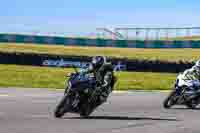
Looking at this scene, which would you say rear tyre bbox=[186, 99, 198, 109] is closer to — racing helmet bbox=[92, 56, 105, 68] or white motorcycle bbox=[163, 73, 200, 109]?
white motorcycle bbox=[163, 73, 200, 109]

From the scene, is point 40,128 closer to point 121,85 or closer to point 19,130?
point 19,130

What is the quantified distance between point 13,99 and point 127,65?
1661 centimetres

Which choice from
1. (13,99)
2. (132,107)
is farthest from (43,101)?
(132,107)

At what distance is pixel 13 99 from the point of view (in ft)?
63.2

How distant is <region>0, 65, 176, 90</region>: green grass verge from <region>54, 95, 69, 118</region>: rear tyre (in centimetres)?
1380

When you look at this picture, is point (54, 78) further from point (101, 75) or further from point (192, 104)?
point (101, 75)

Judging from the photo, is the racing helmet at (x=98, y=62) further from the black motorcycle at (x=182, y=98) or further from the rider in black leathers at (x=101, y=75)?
the black motorcycle at (x=182, y=98)

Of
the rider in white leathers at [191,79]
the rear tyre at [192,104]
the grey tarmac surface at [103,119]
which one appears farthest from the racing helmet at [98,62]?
the rear tyre at [192,104]

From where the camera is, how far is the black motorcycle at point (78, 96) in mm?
13875

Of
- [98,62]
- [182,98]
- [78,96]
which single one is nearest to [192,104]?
[182,98]

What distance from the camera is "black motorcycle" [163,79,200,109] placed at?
58.3 feet

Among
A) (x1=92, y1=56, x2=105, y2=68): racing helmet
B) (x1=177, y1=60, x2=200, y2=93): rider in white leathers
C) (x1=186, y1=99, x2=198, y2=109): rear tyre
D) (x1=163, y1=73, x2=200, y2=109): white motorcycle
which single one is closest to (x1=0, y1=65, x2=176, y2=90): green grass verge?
(x1=186, y1=99, x2=198, y2=109): rear tyre

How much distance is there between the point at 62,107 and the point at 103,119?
0.98 meters

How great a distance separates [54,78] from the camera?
3166cm
